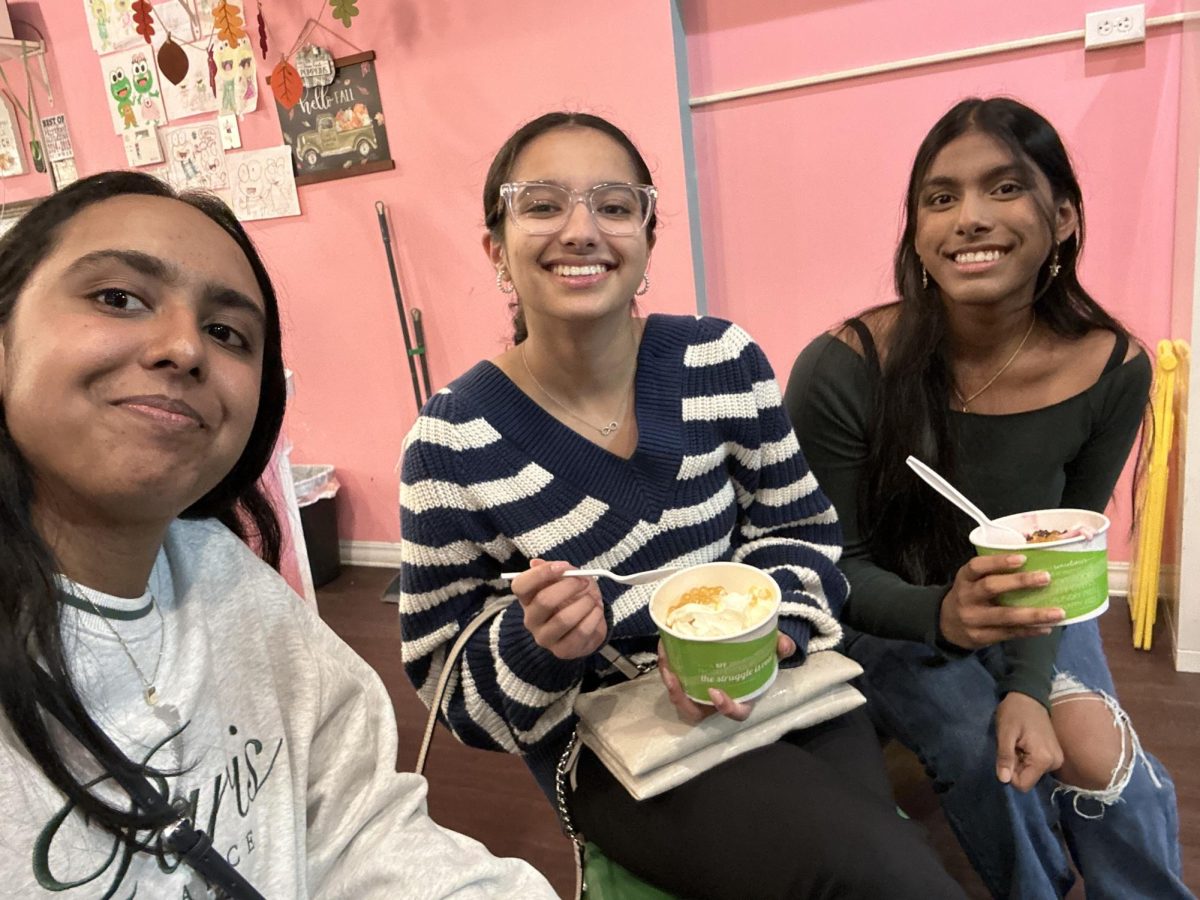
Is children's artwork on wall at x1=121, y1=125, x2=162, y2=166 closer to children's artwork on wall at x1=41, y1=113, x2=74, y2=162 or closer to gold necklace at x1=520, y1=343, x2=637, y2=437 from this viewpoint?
children's artwork on wall at x1=41, y1=113, x2=74, y2=162

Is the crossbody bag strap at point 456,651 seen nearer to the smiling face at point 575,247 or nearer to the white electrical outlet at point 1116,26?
the smiling face at point 575,247

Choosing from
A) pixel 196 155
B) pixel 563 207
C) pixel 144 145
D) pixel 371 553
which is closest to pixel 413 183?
pixel 196 155

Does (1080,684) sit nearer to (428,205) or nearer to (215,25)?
(428,205)

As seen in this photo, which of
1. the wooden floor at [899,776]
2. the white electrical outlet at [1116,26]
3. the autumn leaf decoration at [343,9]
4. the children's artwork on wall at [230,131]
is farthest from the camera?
the children's artwork on wall at [230,131]

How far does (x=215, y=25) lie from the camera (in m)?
2.96

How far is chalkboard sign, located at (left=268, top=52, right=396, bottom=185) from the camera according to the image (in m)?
2.93

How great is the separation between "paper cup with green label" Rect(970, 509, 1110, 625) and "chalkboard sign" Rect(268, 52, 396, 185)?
2643 millimetres

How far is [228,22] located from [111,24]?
2.58 feet

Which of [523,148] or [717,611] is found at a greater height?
[523,148]

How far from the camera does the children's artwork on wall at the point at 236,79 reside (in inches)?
120

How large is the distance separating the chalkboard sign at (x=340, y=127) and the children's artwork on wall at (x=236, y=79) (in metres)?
0.14

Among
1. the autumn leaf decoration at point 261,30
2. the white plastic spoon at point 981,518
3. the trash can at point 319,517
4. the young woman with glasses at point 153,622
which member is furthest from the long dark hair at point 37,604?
the trash can at point 319,517

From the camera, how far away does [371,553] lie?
3.55 m

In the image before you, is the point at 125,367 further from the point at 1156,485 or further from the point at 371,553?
the point at 371,553
